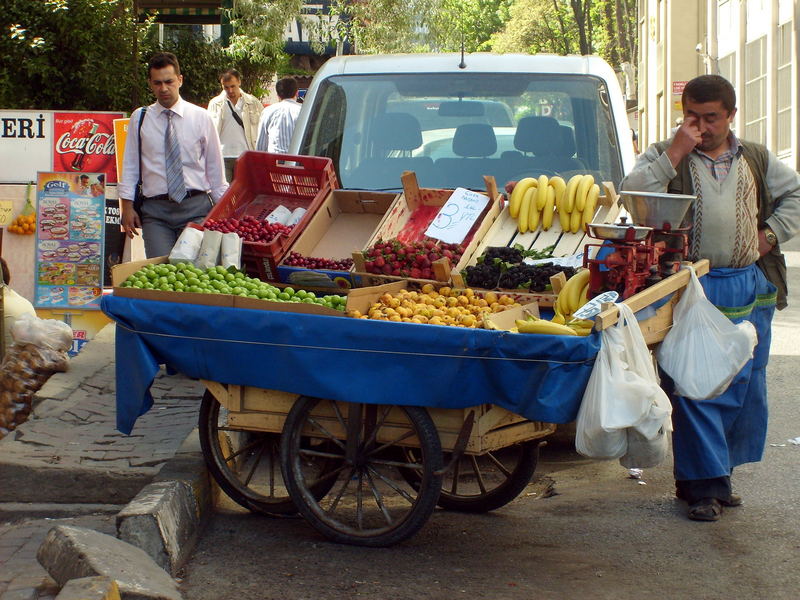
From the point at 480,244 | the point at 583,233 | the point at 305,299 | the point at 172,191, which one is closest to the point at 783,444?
the point at 583,233

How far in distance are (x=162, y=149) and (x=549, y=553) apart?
418 centimetres

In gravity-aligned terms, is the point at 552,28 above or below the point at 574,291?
above

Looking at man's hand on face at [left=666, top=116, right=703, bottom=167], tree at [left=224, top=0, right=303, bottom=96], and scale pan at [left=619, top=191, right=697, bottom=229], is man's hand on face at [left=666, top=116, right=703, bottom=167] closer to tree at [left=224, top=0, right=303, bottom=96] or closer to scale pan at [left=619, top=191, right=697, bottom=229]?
scale pan at [left=619, top=191, right=697, bottom=229]

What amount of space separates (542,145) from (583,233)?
850 mm

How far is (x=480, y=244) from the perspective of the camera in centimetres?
635

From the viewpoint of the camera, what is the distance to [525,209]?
636 cm

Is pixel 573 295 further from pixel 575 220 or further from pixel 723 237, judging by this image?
pixel 575 220

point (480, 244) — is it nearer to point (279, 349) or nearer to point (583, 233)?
point (583, 233)

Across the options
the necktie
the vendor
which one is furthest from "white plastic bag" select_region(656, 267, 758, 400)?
the vendor

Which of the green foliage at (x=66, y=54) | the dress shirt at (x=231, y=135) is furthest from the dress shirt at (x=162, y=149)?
the green foliage at (x=66, y=54)

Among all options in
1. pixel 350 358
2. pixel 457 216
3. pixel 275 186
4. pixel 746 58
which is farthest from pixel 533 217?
pixel 746 58

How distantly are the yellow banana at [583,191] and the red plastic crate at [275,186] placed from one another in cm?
150

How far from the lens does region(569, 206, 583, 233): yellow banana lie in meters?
6.36

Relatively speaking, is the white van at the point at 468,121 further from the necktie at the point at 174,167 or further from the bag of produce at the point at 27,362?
the bag of produce at the point at 27,362
